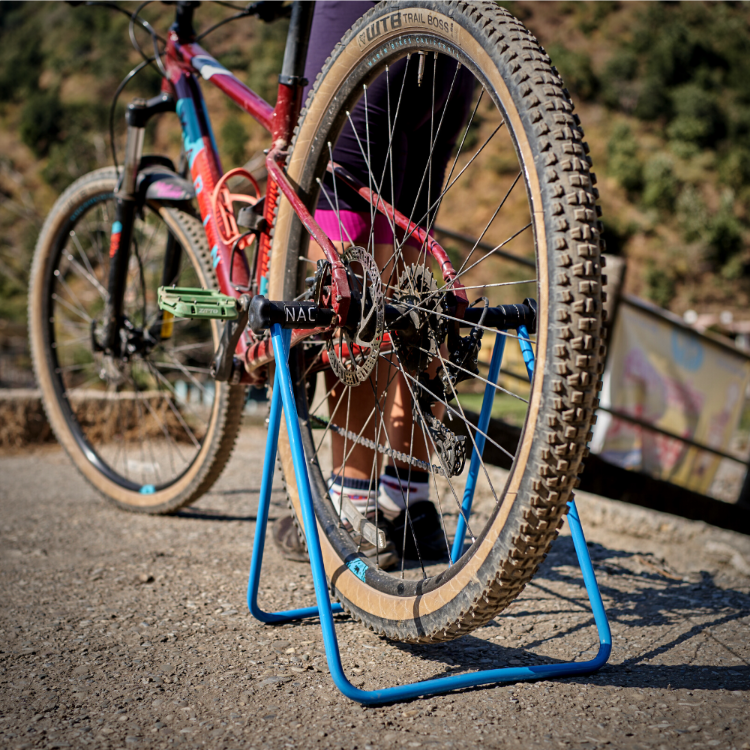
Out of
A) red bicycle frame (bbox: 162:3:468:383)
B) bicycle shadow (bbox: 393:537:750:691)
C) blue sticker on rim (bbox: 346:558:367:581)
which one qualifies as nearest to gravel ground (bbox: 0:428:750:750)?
bicycle shadow (bbox: 393:537:750:691)

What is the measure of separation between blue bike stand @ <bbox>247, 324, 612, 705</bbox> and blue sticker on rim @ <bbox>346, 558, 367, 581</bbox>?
0.47 ft

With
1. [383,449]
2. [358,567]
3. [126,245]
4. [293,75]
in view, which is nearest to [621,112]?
[126,245]

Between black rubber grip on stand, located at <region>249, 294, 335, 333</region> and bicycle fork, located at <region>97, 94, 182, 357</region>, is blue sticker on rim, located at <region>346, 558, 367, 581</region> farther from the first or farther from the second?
bicycle fork, located at <region>97, 94, 182, 357</region>

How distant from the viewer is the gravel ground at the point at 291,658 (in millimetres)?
983

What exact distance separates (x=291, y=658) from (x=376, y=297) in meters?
0.70

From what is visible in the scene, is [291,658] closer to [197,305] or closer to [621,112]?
[197,305]

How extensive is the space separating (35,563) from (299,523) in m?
0.85

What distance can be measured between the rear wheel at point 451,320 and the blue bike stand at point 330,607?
0.09m

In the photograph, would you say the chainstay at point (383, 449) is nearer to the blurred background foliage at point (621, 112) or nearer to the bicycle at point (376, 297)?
the bicycle at point (376, 297)

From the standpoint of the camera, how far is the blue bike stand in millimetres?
1059

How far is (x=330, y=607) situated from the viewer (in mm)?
1134

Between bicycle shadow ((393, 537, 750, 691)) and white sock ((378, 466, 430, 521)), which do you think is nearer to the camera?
bicycle shadow ((393, 537, 750, 691))

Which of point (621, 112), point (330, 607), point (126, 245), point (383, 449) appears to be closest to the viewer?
point (330, 607)

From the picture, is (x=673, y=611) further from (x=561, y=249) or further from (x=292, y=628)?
(x=561, y=249)
